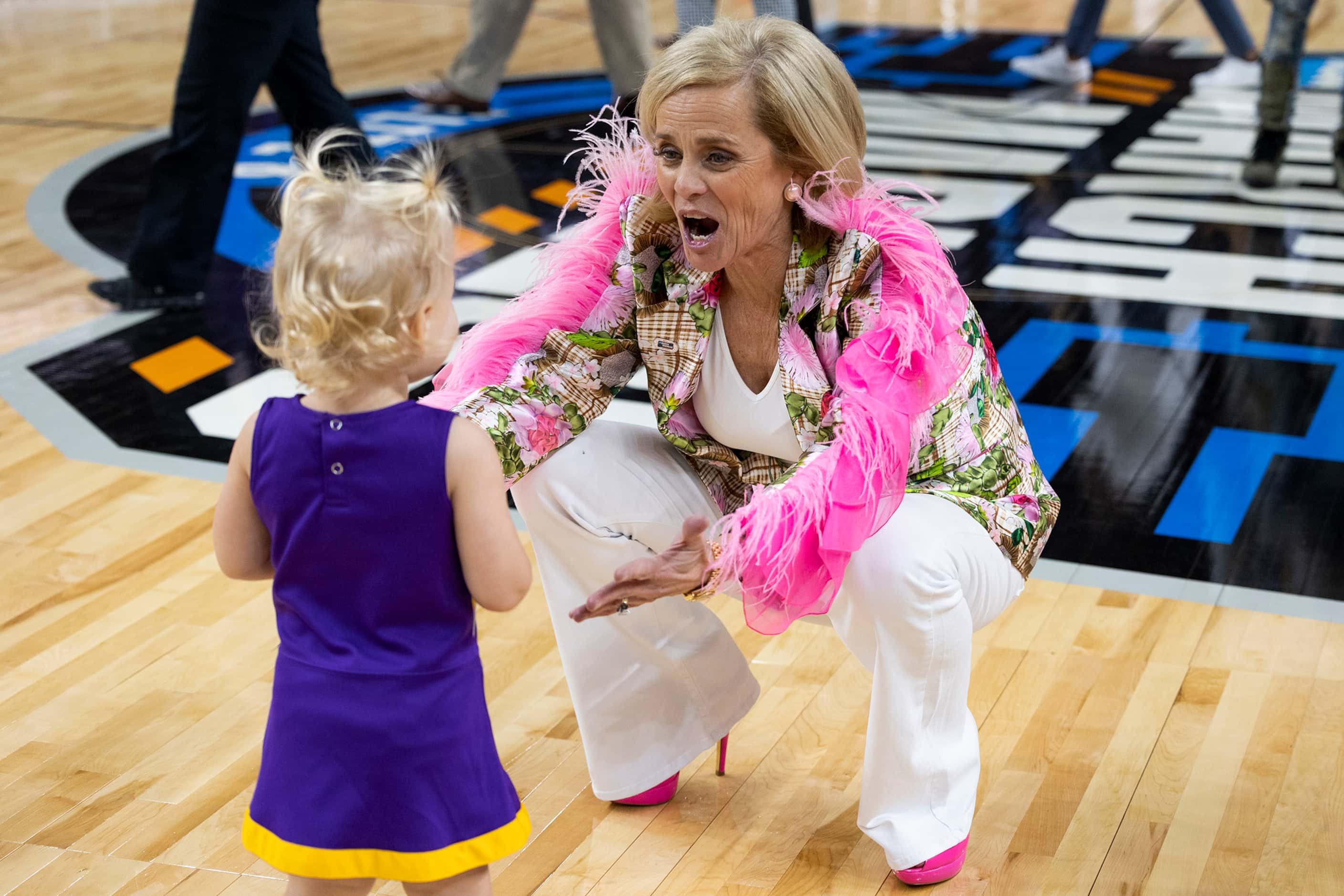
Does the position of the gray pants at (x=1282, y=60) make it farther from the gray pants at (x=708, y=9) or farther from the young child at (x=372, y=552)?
the young child at (x=372, y=552)

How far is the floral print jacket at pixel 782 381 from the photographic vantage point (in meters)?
1.66

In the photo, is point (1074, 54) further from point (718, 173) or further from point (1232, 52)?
point (718, 173)

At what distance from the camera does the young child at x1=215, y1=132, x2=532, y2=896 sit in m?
1.22

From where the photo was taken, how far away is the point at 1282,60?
470 centimetres

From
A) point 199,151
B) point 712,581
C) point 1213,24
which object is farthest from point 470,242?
point 1213,24

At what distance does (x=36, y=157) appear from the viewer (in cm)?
520

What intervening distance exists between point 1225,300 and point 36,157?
3873 mm

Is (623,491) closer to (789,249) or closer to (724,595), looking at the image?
(789,249)

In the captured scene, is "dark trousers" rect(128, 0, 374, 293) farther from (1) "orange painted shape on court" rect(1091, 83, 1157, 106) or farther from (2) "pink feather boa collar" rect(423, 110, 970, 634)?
(1) "orange painted shape on court" rect(1091, 83, 1157, 106)

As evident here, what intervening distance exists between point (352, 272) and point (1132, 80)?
5.83 m

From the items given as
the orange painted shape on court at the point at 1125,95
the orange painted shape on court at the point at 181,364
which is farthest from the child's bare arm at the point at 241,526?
the orange painted shape on court at the point at 1125,95

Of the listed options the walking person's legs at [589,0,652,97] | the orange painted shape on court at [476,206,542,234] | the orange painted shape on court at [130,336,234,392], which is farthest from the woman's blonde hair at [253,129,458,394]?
the walking person's legs at [589,0,652,97]

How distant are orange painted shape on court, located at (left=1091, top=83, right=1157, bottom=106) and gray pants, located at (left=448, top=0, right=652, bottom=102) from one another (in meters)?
1.87

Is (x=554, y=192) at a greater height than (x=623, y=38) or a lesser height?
lesser
